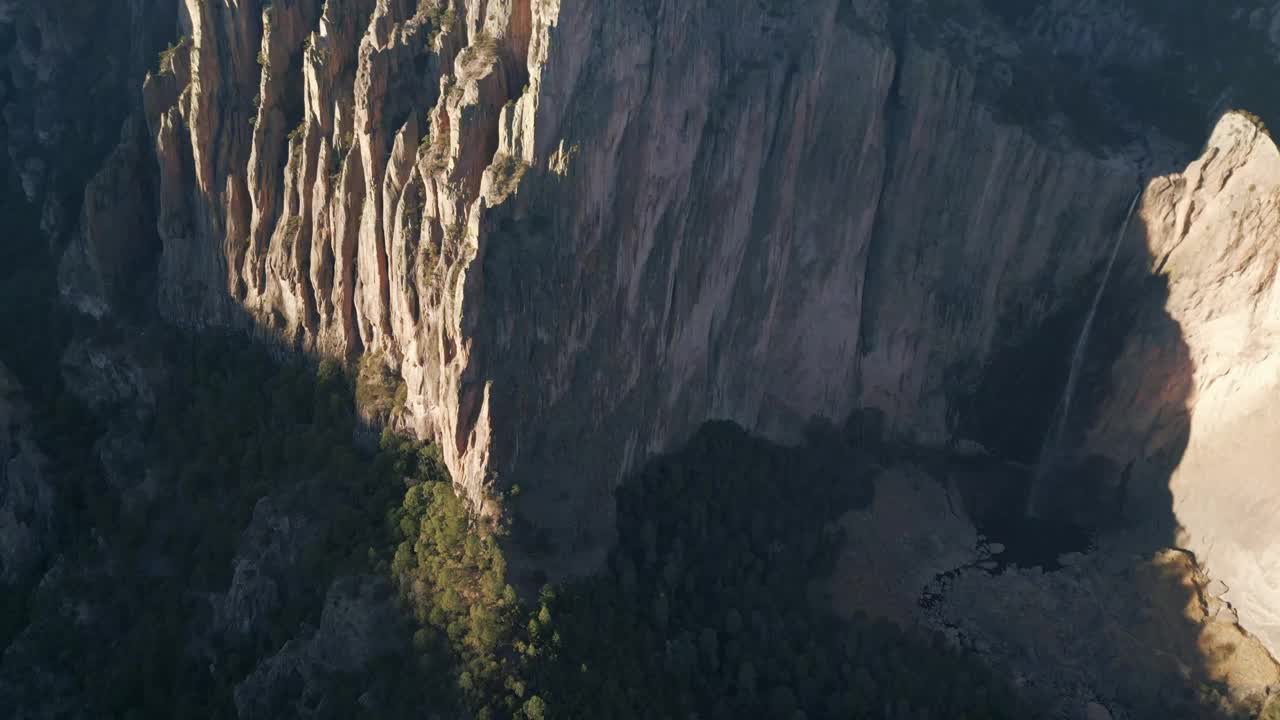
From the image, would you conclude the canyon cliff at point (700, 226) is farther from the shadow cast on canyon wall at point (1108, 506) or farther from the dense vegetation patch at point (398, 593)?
the dense vegetation patch at point (398, 593)

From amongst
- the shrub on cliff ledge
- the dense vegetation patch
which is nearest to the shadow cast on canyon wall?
the dense vegetation patch

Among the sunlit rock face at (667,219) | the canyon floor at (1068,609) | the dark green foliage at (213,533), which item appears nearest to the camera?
the dark green foliage at (213,533)

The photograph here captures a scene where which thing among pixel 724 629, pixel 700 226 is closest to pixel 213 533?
pixel 724 629

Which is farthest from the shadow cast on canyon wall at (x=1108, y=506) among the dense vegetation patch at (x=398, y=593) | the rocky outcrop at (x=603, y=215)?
the dense vegetation patch at (x=398, y=593)

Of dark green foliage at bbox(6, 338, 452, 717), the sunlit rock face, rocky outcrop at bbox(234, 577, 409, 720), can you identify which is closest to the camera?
rocky outcrop at bbox(234, 577, 409, 720)

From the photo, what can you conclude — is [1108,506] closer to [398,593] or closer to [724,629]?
[724,629]

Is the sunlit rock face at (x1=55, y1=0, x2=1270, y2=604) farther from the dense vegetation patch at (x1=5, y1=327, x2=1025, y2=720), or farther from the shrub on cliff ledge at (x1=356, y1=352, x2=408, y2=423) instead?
the dense vegetation patch at (x1=5, y1=327, x2=1025, y2=720)
